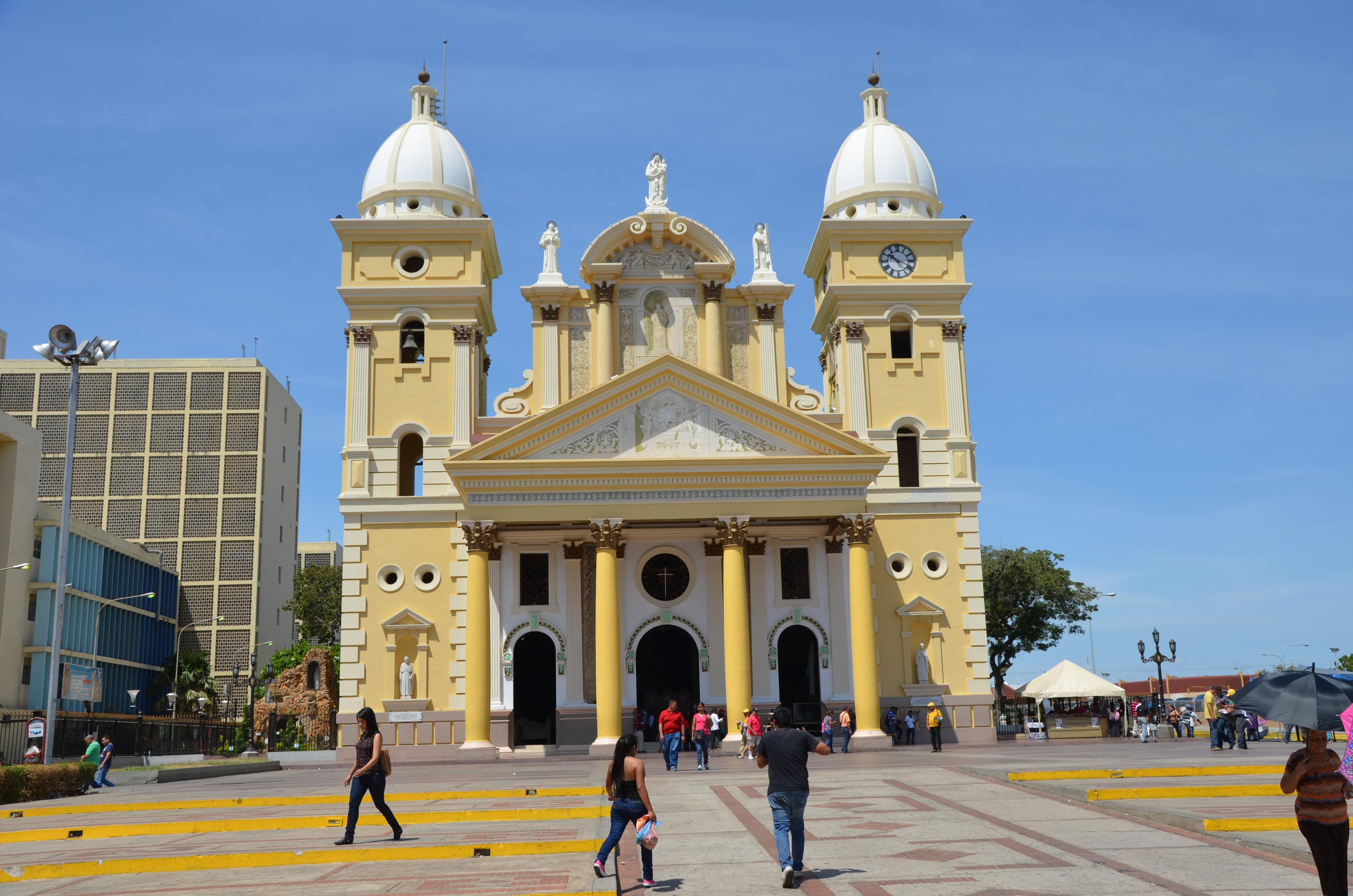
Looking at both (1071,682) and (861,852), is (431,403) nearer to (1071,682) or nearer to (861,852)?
(1071,682)

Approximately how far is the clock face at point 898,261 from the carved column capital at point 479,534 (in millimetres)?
16538

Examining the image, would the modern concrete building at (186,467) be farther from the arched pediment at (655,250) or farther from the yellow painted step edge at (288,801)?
the yellow painted step edge at (288,801)

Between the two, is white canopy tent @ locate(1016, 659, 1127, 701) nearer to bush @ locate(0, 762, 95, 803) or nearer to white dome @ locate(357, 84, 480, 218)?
white dome @ locate(357, 84, 480, 218)

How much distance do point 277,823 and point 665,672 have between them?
74.7 feet

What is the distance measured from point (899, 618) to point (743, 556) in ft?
22.2

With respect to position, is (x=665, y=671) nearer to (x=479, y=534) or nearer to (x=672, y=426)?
(x=479, y=534)

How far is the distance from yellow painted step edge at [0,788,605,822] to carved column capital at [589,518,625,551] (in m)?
14.9

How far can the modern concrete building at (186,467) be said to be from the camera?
306 ft

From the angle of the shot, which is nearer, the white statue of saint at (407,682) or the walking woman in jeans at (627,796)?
the walking woman in jeans at (627,796)

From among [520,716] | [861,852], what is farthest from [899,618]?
[861,852]

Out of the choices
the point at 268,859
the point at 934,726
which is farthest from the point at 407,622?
the point at 268,859

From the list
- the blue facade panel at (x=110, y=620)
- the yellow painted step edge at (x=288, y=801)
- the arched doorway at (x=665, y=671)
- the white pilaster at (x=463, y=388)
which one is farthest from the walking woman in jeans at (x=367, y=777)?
the blue facade panel at (x=110, y=620)

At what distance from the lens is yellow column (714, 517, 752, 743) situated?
35.4 m

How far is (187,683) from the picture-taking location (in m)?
80.1
